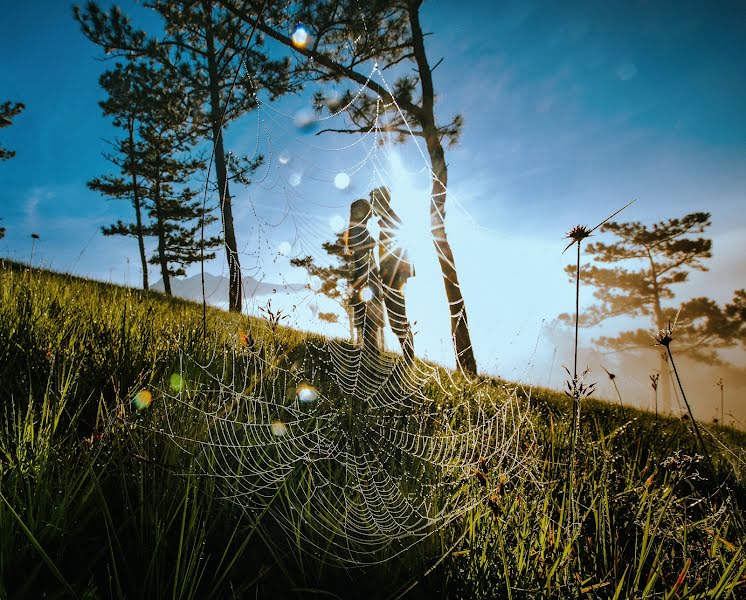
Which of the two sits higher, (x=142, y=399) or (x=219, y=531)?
(x=142, y=399)

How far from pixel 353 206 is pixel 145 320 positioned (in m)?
2.19

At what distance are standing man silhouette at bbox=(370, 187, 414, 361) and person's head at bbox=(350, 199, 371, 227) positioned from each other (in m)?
0.08

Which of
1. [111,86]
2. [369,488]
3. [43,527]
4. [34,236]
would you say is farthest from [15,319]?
[111,86]

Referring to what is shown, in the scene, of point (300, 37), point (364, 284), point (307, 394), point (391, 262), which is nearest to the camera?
point (307, 394)

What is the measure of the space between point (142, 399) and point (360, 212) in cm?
271

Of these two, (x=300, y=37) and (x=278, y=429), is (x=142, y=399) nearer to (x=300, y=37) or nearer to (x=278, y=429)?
(x=278, y=429)

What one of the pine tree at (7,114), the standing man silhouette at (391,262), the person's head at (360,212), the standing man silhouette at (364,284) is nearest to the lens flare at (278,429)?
the standing man silhouette at (364,284)

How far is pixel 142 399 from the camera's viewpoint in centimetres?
175

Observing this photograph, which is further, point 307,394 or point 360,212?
point 360,212

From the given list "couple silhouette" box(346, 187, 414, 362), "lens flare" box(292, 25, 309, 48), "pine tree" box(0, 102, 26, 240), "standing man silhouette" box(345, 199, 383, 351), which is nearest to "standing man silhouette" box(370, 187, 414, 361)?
"couple silhouette" box(346, 187, 414, 362)

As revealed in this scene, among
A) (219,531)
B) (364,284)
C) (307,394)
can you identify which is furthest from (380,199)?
(219,531)

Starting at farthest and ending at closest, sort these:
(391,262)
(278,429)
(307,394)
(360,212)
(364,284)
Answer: (391,262) < (360,212) < (364,284) < (307,394) < (278,429)

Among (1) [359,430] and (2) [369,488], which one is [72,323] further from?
(2) [369,488]

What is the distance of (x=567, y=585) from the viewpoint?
99 cm
